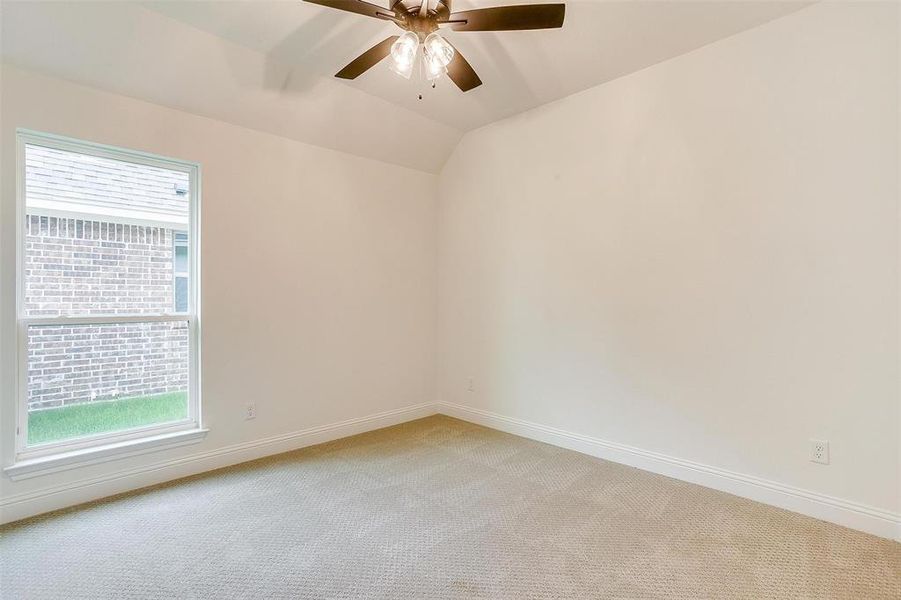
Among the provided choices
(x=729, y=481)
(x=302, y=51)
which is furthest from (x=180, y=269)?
(x=729, y=481)

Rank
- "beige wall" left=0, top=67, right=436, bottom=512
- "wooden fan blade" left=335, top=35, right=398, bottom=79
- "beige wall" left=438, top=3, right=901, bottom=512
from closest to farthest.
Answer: "wooden fan blade" left=335, top=35, right=398, bottom=79, "beige wall" left=438, top=3, right=901, bottom=512, "beige wall" left=0, top=67, right=436, bottom=512

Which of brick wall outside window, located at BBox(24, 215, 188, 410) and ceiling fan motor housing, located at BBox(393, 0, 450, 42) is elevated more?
ceiling fan motor housing, located at BBox(393, 0, 450, 42)

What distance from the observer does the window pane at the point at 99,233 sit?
2.38 meters

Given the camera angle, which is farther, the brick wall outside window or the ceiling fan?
the brick wall outside window

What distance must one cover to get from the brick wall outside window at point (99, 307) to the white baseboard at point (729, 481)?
261 centimetres

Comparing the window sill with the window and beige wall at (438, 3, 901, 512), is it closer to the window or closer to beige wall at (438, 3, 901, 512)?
the window

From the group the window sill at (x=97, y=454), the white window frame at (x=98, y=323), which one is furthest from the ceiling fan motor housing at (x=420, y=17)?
the window sill at (x=97, y=454)

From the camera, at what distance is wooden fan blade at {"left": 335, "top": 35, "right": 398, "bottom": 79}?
205 cm

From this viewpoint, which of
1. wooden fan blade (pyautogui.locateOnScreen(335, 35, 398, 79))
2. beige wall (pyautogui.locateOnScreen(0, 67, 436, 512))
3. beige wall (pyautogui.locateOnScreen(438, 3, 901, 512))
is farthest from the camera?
beige wall (pyautogui.locateOnScreen(0, 67, 436, 512))

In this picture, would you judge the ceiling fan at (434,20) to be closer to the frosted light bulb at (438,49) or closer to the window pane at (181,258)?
the frosted light bulb at (438,49)

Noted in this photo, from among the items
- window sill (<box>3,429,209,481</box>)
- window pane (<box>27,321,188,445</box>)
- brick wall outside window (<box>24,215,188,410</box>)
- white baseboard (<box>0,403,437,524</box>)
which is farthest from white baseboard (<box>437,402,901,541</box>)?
brick wall outside window (<box>24,215,188,410</box>)

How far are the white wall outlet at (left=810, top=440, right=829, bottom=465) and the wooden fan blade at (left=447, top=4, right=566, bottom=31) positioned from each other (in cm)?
245

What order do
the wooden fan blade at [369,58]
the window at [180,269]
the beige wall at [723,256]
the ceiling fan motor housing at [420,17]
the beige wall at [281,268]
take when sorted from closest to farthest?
the ceiling fan motor housing at [420,17] → the wooden fan blade at [369,58] → the beige wall at [723,256] → the beige wall at [281,268] → the window at [180,269]

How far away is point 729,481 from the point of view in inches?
101
